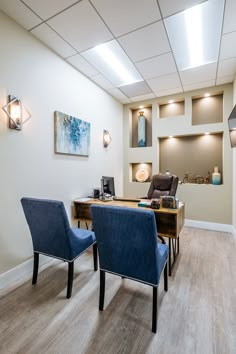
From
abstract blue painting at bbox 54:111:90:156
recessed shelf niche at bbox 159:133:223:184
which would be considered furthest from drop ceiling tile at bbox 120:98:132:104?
abstract blue painting at bbox 54:111:90:156

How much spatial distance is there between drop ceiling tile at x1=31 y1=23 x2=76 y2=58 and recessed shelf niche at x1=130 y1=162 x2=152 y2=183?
2845 mm

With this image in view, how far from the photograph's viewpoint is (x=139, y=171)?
15.2ft

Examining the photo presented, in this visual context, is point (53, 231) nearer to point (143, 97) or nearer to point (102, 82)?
point (102, 82)

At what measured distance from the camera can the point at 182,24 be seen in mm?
2094

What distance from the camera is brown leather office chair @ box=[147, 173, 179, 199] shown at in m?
3.11

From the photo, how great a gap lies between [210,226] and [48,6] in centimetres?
430

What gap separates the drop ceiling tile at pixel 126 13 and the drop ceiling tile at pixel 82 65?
0.78 m

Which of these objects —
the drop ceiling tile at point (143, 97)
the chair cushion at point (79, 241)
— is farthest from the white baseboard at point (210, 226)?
the drop ceiling tile at point (143, 97)

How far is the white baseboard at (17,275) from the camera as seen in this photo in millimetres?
1910

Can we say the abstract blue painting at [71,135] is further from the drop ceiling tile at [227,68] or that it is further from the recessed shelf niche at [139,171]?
the drop ceiling tile at [227,68]

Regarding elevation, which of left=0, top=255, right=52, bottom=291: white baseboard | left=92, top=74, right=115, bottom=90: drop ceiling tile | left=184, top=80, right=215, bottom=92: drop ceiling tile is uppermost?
left=184, top=80, right=215, bottom=92: drop ceiling tile

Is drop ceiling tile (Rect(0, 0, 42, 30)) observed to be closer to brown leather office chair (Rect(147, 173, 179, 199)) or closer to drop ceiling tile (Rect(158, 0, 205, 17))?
drop ceiling tile (Rect(158, 0, 205, 17))

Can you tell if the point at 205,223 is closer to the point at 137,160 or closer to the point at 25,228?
the point at 137,160

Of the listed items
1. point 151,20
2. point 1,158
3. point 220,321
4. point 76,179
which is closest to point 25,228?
point 1,158
